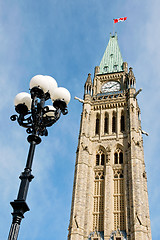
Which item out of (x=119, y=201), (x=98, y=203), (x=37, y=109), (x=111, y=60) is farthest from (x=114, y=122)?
(x=37, y=109)

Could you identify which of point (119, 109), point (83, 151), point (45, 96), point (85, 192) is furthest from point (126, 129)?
point (45, 96)

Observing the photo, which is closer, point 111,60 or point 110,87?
point 110,87

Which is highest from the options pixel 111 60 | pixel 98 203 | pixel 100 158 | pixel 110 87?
pixel 111 60

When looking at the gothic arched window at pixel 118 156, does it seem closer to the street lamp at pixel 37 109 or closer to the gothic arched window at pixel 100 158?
the gothic arched window at pixel 100 158

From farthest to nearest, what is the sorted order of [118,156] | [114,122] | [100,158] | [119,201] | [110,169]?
[114,122], [100,158], [118,156], [110,169], [119,201]

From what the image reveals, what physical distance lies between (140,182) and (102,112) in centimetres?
1451

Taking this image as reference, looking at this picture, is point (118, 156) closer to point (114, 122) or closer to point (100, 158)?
point (100, 158)

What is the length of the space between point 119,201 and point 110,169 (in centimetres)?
451

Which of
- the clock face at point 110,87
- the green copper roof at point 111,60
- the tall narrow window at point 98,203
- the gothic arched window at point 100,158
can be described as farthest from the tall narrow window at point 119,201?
the green copper roof at point 111,60

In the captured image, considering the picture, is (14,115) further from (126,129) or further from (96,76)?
(96,76)

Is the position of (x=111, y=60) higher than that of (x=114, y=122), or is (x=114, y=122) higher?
(x=111, y=60)

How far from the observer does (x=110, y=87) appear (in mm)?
50094

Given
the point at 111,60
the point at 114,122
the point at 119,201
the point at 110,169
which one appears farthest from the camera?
the point at 111,60

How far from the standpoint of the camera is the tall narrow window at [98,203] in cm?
3331
